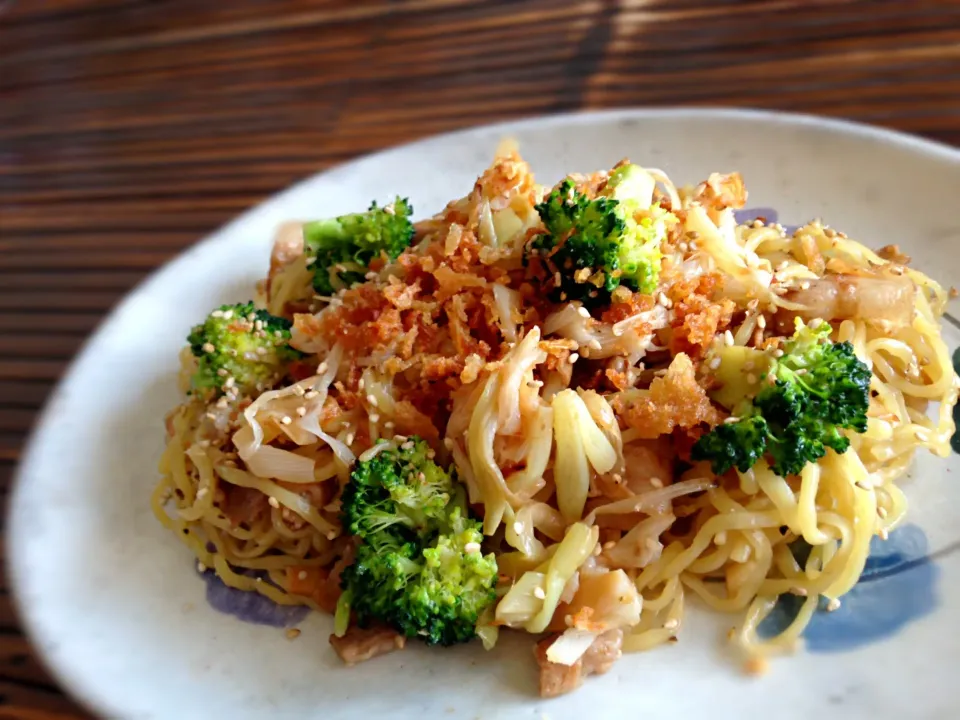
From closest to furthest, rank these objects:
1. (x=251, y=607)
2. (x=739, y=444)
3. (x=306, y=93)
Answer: (x=739, y=444)
(x=251, y=607)
(x=306, y=93)

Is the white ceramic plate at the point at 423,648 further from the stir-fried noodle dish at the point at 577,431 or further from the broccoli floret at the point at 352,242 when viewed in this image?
the broccoli floret at the point at 352,242

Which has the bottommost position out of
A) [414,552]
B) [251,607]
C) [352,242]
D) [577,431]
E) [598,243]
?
[251,607]

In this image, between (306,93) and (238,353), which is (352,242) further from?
(306,93)

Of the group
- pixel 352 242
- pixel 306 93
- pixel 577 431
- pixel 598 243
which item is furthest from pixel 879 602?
pixel 306 93

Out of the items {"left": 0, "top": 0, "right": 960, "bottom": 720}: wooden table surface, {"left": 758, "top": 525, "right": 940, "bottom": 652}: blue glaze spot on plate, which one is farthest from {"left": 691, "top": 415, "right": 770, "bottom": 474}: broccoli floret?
{"left": 0, "top": 0, "right": 960, "bottom": 720}: wooden table surface

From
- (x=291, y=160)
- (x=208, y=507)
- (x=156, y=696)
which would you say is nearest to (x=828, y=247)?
(x=208, y=507)
